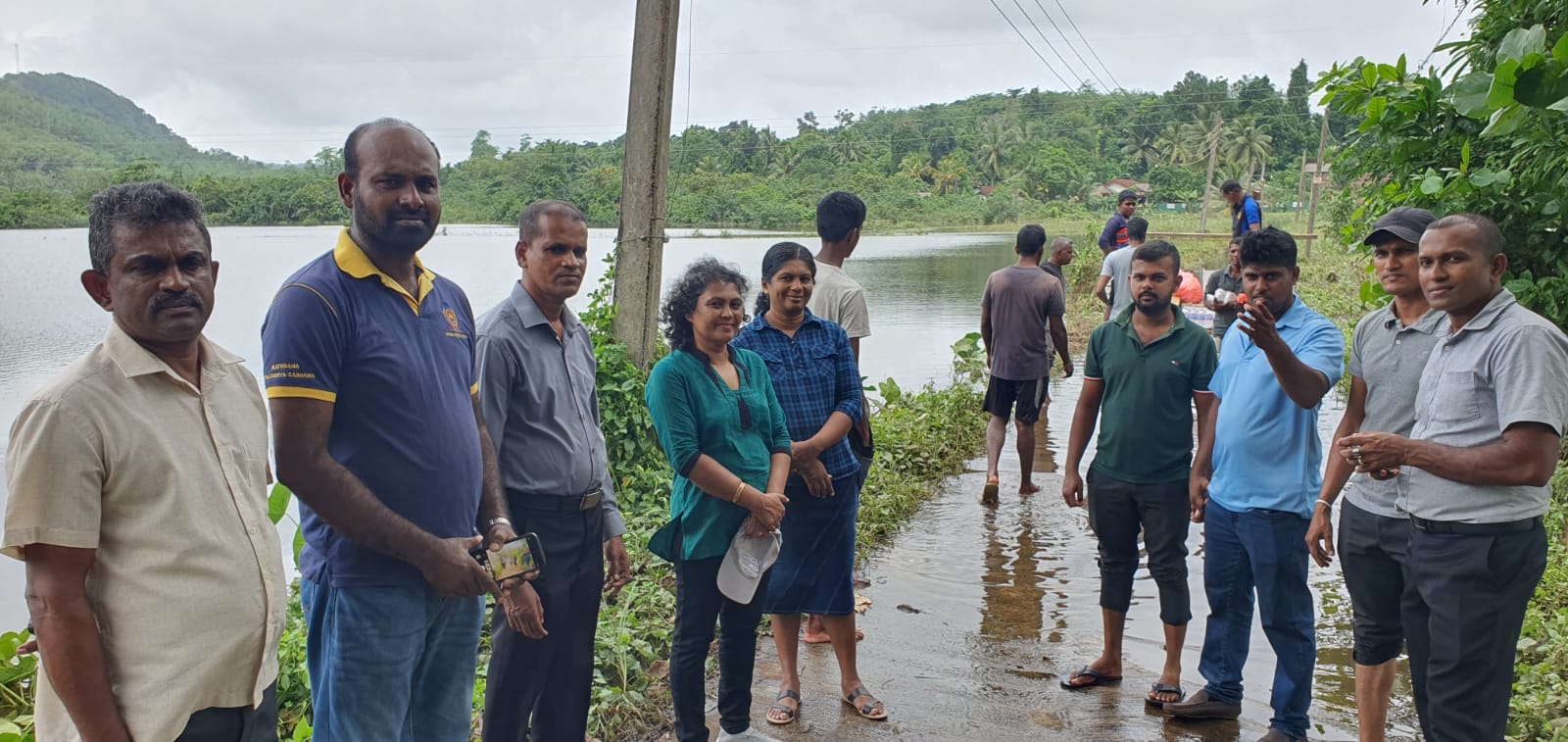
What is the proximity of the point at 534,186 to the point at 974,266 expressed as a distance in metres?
28.2

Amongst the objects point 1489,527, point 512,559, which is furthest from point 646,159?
point 1489,527

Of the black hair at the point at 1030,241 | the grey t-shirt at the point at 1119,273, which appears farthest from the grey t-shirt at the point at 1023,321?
the grey t-shirt at the point at 1119,273

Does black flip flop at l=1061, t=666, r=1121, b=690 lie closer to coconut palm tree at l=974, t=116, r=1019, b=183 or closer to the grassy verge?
the grassy verge

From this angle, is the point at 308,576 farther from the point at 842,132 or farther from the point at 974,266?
the point at 842,132

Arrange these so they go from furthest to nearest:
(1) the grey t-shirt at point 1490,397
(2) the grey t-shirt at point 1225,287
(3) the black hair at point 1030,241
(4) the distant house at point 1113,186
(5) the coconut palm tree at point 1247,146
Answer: (4) the distant house at point 1113,186
(5) the coconut palm tree at point 1247,146
(2) the grey t-shirt at point 1225,287
(3) the black hair at point 1030,241
(1) the grey t-shirt at point 1490,397

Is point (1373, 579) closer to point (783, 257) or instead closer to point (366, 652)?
point (783, 257)

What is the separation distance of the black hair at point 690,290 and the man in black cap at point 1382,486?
213 cm

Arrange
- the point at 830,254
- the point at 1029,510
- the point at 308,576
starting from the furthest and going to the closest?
1. the point at 1029,510
2. the point at 830,254
3. the point at 308,576

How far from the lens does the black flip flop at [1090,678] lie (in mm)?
4316

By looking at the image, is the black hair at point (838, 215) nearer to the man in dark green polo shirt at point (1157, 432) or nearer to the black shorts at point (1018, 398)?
the man in dark green polo shirt at point (1157, 432)

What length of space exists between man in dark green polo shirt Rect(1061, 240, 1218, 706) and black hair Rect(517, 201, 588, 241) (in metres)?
2.21

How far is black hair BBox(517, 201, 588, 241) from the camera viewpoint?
128 inches

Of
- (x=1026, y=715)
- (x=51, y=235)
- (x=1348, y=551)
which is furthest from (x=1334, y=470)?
(x=51, y=235)

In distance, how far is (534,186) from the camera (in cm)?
650
